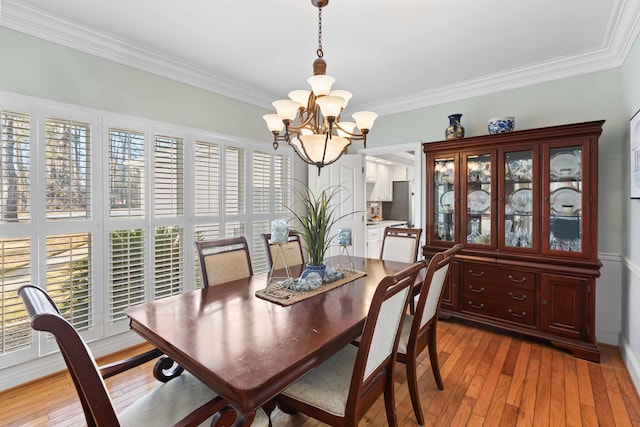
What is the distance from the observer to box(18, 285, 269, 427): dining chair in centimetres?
86

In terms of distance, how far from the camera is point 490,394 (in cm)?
206

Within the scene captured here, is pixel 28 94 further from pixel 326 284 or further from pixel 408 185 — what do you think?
pixel 408 185

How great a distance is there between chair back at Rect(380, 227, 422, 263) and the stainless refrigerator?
366cm

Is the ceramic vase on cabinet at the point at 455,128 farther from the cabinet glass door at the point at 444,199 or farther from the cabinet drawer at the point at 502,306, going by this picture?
the cabinet drawer at the point at 502,306

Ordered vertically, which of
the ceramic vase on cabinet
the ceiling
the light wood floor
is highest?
the ceiling

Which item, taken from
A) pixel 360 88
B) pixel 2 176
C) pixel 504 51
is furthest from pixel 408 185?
pixel 2 176

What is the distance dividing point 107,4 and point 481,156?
11.1ft

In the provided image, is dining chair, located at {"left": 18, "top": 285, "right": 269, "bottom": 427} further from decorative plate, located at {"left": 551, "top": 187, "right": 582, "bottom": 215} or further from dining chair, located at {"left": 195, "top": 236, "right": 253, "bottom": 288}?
decorative plate, located at {"left": 551, "top": 187, "right": 582, "bottom": 215}

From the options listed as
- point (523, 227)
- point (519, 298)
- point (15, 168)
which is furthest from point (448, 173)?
point (15, 168)

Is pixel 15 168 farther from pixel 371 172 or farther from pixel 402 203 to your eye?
pixel 402 203

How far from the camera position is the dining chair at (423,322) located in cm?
166

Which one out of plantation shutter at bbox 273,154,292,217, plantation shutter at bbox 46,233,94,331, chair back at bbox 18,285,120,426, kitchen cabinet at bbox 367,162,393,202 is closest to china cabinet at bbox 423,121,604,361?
plantation shutter at bbox 273,154,292,217

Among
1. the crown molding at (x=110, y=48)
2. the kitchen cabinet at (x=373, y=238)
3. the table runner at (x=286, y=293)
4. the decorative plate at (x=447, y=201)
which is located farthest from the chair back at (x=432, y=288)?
the kitchen cabinet at (x=373, y=238)

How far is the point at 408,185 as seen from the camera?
677 cm
